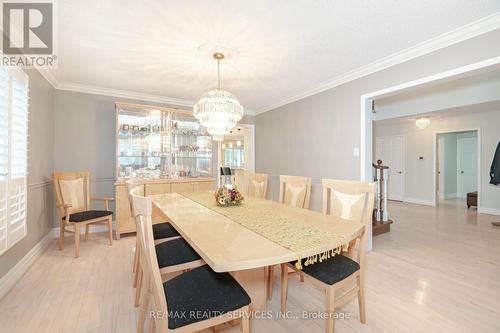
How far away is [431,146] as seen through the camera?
6.25 m

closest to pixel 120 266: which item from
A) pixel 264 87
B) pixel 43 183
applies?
pixel 43 183

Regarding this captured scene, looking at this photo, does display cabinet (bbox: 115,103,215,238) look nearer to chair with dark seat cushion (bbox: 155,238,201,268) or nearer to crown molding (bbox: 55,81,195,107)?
crown molding (bbox: 55,81,195,107)

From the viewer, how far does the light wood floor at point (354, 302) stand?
5.42 ft

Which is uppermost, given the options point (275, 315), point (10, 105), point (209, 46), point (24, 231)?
point (209, 46)

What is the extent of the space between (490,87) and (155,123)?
5613mm

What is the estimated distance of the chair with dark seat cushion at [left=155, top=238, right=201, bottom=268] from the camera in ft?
5.22

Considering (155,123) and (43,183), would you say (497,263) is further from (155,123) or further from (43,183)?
(43,183)

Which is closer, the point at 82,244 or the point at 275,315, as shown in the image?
the point at 275,315

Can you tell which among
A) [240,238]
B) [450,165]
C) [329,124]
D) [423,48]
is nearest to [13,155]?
[240,238]

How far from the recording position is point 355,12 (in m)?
1.86

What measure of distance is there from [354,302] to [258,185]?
1649 mm

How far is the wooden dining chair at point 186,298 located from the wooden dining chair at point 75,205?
2.20 meters

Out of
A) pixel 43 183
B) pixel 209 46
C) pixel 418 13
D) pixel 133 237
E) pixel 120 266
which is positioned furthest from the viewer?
pixel 133 237

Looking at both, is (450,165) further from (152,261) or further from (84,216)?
(84,216)
